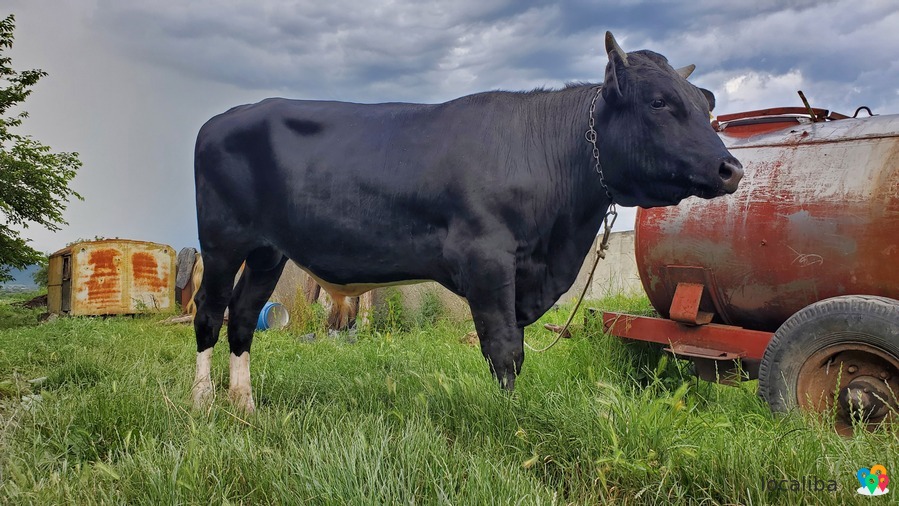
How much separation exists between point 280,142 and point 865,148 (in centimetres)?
354

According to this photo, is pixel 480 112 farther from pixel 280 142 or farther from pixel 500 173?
pixel 280 142

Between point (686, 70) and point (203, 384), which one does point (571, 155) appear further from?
point (203, 384)

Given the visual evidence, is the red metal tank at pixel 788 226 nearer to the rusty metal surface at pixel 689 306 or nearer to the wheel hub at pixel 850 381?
the rusty metal surface at pixel 689 306

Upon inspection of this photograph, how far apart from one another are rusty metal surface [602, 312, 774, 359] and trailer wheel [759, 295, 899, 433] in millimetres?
336

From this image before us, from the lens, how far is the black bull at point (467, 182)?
305cm

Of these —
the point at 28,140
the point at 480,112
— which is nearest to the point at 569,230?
the point at 480,112

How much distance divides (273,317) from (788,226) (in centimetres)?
719

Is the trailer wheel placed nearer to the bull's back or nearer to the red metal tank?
the red metal tank

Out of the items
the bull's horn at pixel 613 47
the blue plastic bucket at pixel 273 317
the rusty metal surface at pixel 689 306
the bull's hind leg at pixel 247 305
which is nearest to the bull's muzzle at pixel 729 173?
the bull's horn at pixel 613 47

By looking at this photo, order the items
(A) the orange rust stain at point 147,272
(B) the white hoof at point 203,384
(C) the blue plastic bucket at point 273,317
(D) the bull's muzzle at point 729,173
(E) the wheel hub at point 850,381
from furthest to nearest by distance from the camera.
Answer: (A) the orange rust stain at point 147,272, (C) the blue plastic bucket at point 273,317, (B) the white hoof at point 203,384, (E) the wheel hub at point 850,381, (D) the bull's muzzle at point 729,173

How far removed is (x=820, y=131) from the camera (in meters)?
4.16

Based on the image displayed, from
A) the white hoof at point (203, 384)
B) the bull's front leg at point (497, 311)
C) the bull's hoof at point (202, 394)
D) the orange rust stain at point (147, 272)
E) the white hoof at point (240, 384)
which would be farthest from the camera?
the orange rust stain at point (147, 272)

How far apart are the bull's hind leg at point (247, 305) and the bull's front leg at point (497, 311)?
170 cm

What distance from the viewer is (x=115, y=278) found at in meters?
14.1
